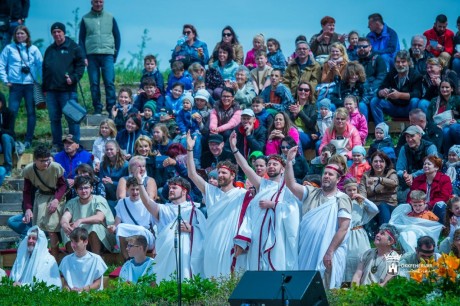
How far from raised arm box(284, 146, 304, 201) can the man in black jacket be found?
22.6 ft

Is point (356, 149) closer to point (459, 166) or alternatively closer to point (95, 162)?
point (459, 166)

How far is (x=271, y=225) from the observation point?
14.8 metres

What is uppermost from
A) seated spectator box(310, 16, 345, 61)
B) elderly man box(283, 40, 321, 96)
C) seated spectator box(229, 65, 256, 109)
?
seated spectator box(310, 16, 345, 61)

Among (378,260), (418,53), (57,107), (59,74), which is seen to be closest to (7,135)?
(57,107)

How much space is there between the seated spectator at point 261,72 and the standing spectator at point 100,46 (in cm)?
259

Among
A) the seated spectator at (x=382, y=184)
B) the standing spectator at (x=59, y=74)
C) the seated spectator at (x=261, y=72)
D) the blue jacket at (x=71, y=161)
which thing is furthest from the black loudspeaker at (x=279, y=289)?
the standing spectator at (x=59, y=74)

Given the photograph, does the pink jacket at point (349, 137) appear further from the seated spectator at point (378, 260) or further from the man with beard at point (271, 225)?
the seated spectator at point (378, 260)

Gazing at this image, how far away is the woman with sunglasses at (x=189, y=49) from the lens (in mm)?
21922

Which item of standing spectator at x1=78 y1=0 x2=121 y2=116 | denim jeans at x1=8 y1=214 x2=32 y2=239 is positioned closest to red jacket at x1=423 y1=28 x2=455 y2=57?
standing spectator at x1=78 y1=0 x2=121 y2=116

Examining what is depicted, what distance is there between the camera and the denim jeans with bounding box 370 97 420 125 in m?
19.2

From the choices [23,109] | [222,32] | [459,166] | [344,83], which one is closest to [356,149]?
[459,166]

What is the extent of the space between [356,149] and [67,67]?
6008 millimetres

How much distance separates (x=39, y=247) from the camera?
1591 centimetres

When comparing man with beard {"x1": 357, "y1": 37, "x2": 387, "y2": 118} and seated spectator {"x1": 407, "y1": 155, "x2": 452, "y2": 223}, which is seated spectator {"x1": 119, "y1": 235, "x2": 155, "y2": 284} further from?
man with beard {"x1": 357, "y1": 37, "x2": 387, "y2": 118}
